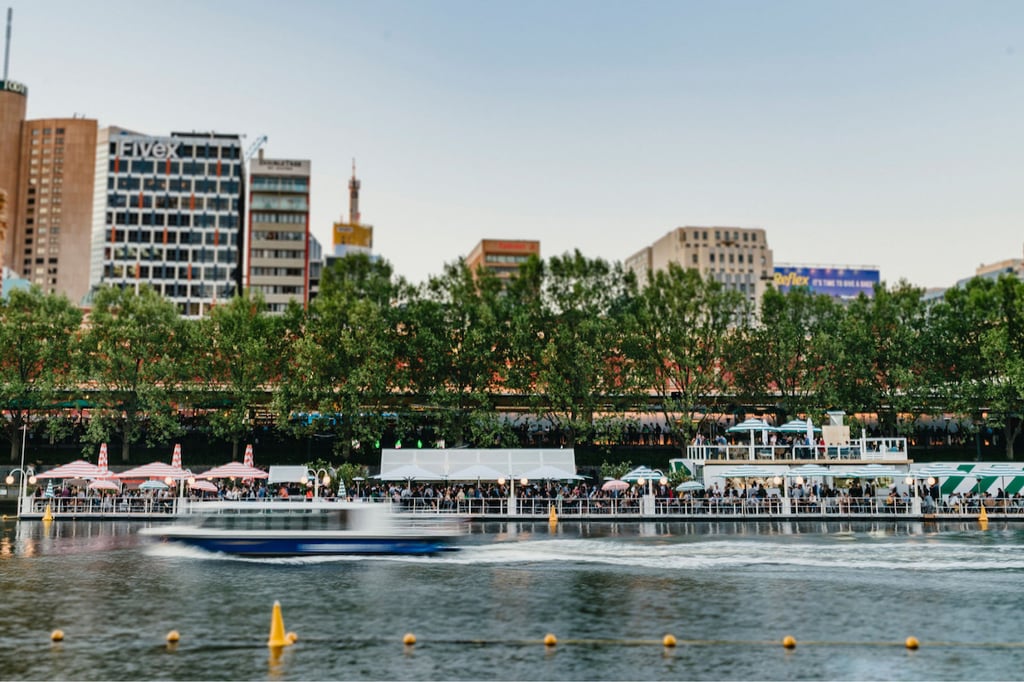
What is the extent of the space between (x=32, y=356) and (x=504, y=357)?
135 feet

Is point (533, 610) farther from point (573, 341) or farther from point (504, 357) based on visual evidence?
point (504, 357)

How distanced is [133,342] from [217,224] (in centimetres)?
8746

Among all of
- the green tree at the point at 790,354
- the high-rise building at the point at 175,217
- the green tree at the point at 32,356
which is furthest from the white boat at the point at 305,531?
the high-rise building at the point at 175,217

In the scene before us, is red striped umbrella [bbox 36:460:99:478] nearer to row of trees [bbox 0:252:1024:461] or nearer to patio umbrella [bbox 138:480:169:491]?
patio umbrella [bbox 138:480:169:491]

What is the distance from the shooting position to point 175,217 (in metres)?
164

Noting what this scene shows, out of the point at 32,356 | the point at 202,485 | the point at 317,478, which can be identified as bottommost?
the point at 202,485

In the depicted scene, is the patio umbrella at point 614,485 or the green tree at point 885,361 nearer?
the patio umbrella at point 614,485

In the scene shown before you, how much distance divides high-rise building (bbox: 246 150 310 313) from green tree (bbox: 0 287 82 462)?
72389 mm

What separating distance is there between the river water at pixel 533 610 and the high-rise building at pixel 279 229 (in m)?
112

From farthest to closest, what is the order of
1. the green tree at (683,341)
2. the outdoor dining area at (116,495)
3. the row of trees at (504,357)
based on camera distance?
the green tree at (683,341) < the row of trees at (504,357) < the outdoor dining area at (116,495)

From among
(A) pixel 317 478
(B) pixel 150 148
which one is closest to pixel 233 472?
(A) pixel 317 478

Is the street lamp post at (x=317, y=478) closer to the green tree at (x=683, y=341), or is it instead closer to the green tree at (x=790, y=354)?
the green tree at (x=683, y=341)

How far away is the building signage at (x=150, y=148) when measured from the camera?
16412 centimetres

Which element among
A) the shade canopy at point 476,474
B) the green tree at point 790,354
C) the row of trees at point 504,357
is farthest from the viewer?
the green tree at point 790,354
